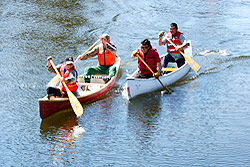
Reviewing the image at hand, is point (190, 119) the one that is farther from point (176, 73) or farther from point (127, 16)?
point (127, 16)

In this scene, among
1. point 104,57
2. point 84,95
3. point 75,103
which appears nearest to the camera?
point 75,103

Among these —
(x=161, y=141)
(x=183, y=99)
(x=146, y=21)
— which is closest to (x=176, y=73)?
(x=183, y=99)

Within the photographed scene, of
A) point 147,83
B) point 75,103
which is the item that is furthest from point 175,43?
point 75,103

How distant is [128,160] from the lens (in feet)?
25.1

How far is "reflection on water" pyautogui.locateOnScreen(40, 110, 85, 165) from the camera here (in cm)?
792

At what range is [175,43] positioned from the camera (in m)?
11.5

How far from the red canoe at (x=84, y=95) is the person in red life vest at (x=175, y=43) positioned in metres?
1.49

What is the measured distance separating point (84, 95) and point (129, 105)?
46.0 inches

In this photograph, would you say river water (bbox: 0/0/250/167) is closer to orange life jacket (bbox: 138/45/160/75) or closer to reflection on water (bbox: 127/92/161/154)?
reflection on water (bbox: 127/92/161/154)

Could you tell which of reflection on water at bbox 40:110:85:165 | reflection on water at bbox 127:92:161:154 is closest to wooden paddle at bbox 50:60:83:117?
reflection on water at bbox 40:110:85:165

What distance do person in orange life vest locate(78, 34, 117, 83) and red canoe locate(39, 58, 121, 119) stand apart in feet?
0.66

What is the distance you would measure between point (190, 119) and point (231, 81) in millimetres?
2767

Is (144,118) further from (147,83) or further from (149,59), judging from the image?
(149,59)

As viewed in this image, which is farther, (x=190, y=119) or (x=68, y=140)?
(x=190, y=119)
